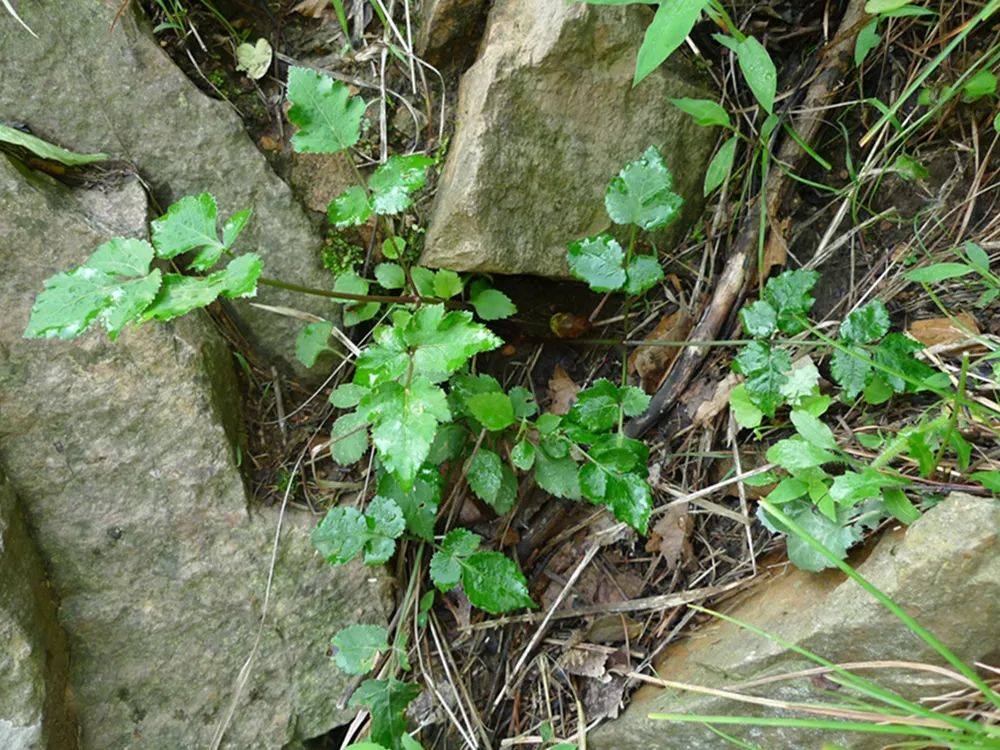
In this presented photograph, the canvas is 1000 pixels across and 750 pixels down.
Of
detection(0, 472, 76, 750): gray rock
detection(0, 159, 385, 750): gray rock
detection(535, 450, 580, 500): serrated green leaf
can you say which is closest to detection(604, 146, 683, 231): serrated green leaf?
detection(535, 450, 580, 500): serrated green leaf

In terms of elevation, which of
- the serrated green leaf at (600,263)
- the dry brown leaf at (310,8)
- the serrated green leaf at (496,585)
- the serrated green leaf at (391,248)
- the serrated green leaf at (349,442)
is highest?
the dry brown leaf at (310,8)

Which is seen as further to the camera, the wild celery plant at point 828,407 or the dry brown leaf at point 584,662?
the dry brown leaf at point 584,662

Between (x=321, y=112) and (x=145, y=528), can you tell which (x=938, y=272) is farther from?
(x=145, y=528)

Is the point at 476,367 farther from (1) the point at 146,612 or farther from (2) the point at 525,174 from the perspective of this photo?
(1) the point at 146,612

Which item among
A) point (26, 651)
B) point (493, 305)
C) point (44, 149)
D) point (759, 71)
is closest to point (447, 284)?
point (493, 305)

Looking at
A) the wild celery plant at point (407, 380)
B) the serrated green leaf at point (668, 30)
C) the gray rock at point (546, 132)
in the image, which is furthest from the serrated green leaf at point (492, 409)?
the serrated green leaf at point (668, 30)

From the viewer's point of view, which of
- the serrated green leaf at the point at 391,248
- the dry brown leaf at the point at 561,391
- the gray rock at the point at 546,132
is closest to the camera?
the gray rock at the point at 546,132

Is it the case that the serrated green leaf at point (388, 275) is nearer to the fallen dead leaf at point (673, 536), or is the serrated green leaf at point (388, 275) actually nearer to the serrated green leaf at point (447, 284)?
the serrated green leaf at point (447, 284)
